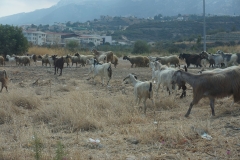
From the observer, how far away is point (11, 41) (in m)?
42.9

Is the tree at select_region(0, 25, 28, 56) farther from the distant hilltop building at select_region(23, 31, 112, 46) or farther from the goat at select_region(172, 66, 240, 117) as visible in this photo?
the distant hilltop building at select_region(23, 31, 112, 46)

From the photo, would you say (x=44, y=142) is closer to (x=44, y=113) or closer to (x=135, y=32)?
(x=44, y=113)

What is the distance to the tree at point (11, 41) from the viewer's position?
4262 cm

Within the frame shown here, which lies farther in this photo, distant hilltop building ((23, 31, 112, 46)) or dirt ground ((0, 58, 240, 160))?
distant hilltop building ((23, 31, 112, 46))

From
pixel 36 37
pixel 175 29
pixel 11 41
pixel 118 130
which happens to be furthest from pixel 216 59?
pixel 36 37

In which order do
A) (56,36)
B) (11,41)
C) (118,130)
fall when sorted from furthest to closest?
1. (56,36)
2. (11,41)
3. (118,130)

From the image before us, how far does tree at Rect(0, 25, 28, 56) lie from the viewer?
42625mm

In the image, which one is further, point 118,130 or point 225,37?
point 225,37

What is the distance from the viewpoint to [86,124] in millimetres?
8734

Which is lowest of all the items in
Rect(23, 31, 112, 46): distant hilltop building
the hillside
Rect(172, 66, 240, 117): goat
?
Rect(23, 31, 112, 46): distant hilltop building

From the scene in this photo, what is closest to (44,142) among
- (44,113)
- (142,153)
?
(142,153)

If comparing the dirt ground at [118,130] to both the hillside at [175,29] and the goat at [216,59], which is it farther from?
the hillside at [175,29]

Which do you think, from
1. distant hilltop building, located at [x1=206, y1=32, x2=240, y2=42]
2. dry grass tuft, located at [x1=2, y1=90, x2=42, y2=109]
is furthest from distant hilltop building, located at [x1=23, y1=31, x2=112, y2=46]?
dry grass tuft, located at [x1=2, y1=90, x2=42, y2=109]

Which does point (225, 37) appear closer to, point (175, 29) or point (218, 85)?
point (175, 29)
